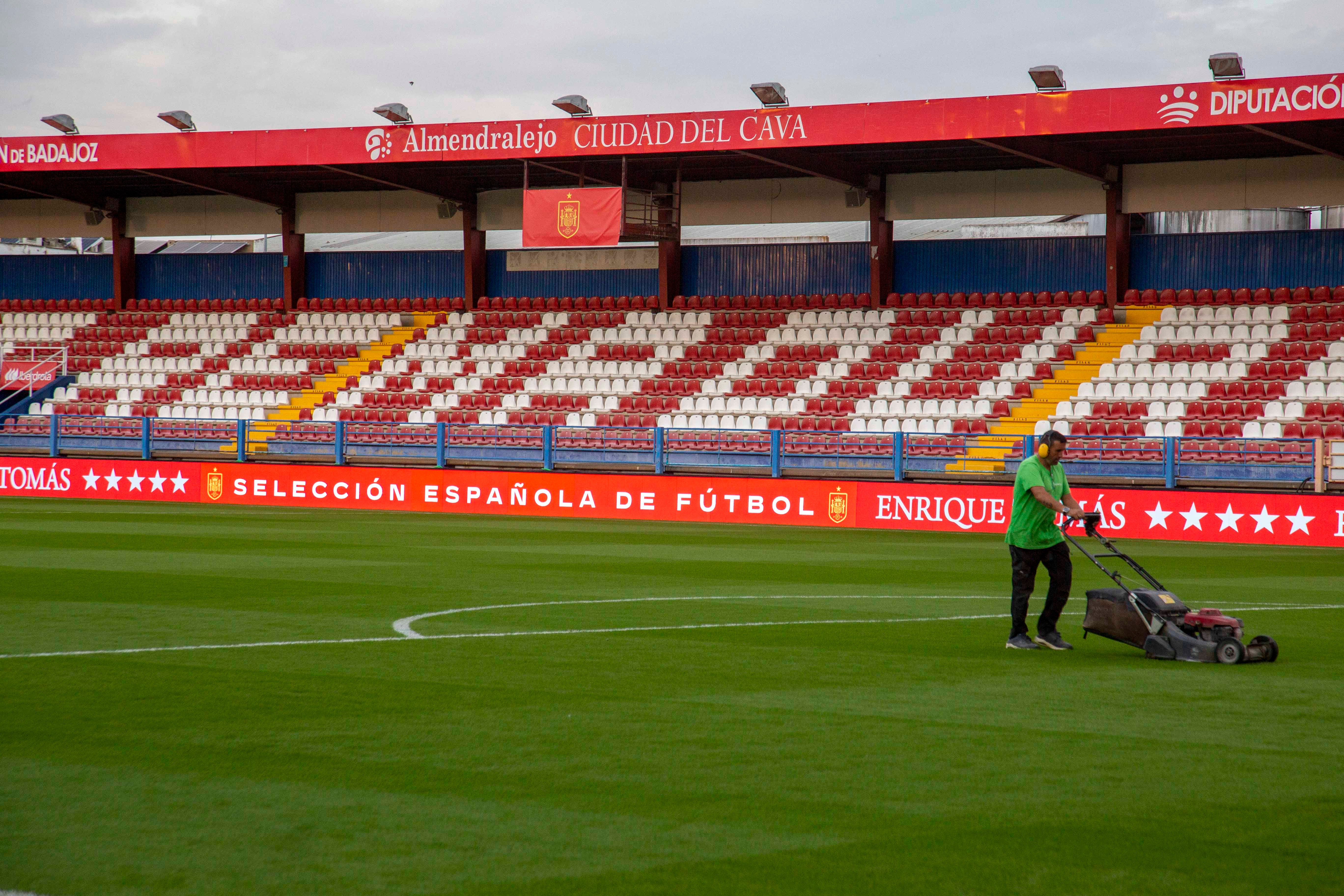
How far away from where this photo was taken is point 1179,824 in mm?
5199

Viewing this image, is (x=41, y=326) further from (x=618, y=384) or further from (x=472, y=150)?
(x=618, y=384)

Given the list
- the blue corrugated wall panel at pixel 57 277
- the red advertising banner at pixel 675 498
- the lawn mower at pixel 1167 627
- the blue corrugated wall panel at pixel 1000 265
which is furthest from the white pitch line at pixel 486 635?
the blue corrugated wall panel at pixel 57 277

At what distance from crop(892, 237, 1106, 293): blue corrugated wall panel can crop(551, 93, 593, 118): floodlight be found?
29.3ft

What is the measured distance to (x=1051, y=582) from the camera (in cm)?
948

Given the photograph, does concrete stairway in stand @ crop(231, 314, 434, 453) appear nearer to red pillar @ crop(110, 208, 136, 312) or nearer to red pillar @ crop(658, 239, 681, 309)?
red pillar @ crop(658, 239, 681, 309)

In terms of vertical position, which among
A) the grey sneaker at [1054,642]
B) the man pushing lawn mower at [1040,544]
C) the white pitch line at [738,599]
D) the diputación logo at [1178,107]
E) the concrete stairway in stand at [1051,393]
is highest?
the diputación logo at [1178,107]

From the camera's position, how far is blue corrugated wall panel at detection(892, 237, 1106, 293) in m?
32.4

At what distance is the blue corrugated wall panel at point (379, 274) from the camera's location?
3781cm

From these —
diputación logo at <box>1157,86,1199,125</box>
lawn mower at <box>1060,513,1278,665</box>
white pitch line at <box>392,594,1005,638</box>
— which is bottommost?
white pitch line at <box>392,594,1005,638</box>

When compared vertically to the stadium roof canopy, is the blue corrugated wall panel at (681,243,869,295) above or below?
below

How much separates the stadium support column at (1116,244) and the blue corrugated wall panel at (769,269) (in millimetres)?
6305

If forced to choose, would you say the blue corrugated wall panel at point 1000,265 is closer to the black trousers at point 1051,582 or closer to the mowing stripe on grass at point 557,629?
the mowing stripe on grass at point 557,629

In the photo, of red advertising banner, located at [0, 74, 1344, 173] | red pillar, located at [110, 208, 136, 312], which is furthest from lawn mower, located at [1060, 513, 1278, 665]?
red pillar, located at [110, 208, 136, 312]

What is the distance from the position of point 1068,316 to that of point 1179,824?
26.3 m
